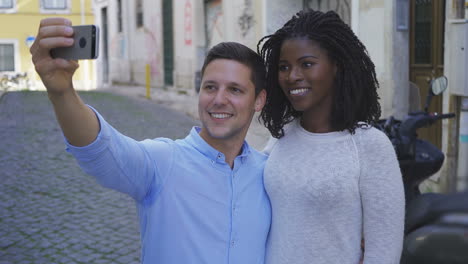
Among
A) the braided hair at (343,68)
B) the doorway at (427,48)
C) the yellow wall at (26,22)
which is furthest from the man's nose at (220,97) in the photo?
the yellow wall at (26,22)

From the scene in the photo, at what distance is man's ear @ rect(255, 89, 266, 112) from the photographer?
7.43 ft

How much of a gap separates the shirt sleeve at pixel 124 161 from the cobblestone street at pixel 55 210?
115 inches

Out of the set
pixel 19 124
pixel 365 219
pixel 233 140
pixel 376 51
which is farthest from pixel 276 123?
pixel 19 124

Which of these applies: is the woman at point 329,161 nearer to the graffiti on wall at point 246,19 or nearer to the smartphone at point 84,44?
the smartphone at point 84,44

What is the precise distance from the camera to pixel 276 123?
7.54 feet

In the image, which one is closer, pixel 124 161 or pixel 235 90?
pixel 124 161

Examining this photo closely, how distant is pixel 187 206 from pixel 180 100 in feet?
52.0

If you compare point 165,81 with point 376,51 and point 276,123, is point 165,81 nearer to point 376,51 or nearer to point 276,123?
point 376,51

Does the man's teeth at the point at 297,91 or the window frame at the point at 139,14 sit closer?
the man's teeth at the point at 297,91

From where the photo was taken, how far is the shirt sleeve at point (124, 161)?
1.71 m

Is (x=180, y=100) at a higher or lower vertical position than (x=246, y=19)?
lower

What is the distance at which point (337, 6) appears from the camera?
10.4 meters

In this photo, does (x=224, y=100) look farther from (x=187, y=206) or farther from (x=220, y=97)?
(x=187, y=206)

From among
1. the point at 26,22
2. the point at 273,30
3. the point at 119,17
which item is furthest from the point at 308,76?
the point at 26,22
